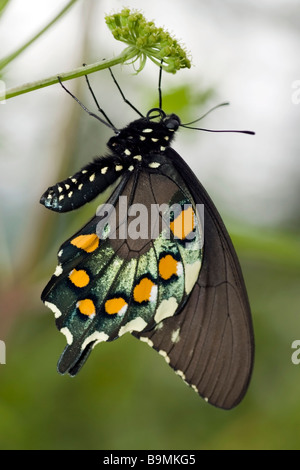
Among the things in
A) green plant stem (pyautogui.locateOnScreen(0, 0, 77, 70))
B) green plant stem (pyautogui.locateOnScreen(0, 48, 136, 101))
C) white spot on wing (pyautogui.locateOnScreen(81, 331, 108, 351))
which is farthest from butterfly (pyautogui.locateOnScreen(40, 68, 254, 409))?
green plant stem (pyautogui.locateOnScreen(0, 48, 136, 101))

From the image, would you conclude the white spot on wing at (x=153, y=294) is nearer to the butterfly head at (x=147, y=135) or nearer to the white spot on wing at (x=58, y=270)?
the white spot on wing at (x=58, y=270)

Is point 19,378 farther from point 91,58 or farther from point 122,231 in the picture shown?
point 91,58

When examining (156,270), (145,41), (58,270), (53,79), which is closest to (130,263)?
(156,270)

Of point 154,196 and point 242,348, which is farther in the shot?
point 154,196

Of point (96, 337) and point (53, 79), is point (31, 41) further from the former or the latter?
point (96, 337)

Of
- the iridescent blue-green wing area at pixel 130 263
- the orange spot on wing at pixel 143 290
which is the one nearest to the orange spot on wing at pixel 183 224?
the iridescent blue-green wing area at pixel 130 263

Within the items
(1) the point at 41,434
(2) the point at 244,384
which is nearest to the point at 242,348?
(2) the point at 244,384

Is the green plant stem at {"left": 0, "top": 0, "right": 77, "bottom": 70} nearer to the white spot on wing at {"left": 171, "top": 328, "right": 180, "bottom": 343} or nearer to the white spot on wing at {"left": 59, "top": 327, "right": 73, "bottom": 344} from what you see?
the white spot on wing at {"left": 59, "top": 327, "right": 73, "bottom": 344}
